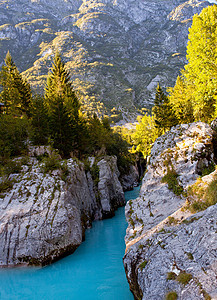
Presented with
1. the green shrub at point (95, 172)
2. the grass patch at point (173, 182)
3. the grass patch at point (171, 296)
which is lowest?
the grass patch at point (171, 296)

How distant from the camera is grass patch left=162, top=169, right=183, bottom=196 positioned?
1164 cm

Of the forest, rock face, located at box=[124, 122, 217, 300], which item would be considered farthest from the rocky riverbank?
rock face, located at box=[124, 122, 217, 300]

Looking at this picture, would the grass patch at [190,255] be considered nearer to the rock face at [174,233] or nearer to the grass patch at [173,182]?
the rock face at [174,233]

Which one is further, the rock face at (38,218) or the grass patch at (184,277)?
the rock face at (38,218)

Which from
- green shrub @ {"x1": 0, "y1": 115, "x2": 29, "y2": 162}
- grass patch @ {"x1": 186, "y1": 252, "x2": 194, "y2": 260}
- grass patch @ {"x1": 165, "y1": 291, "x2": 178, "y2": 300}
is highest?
green shrub @ {"x1": 0, "y1": 115, "x2": 29, "y2": 162}

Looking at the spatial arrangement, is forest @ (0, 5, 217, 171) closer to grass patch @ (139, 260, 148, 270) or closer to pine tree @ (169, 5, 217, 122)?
pine tree @ (169, 5, 217, 122)

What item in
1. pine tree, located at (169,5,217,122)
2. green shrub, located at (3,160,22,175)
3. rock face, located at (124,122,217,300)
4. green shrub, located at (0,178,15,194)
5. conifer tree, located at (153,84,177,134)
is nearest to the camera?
rock face, located at (124,122,217,300)

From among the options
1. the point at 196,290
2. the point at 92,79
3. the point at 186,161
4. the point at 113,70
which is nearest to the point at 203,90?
the point at 186,161

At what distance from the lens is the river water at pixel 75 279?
33.1 feet

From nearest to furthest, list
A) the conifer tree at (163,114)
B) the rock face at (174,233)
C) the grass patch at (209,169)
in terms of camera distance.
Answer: the rock face at (174,233)
the grass patch at (209,169)
the conifer tree at (163,114)

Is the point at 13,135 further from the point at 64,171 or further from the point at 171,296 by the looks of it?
the point at 171,296

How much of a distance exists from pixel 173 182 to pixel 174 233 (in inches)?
237

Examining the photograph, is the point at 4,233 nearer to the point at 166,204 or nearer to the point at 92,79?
the point at 166,204

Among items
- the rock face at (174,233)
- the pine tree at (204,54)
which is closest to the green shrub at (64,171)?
the rock face at (174,233)
